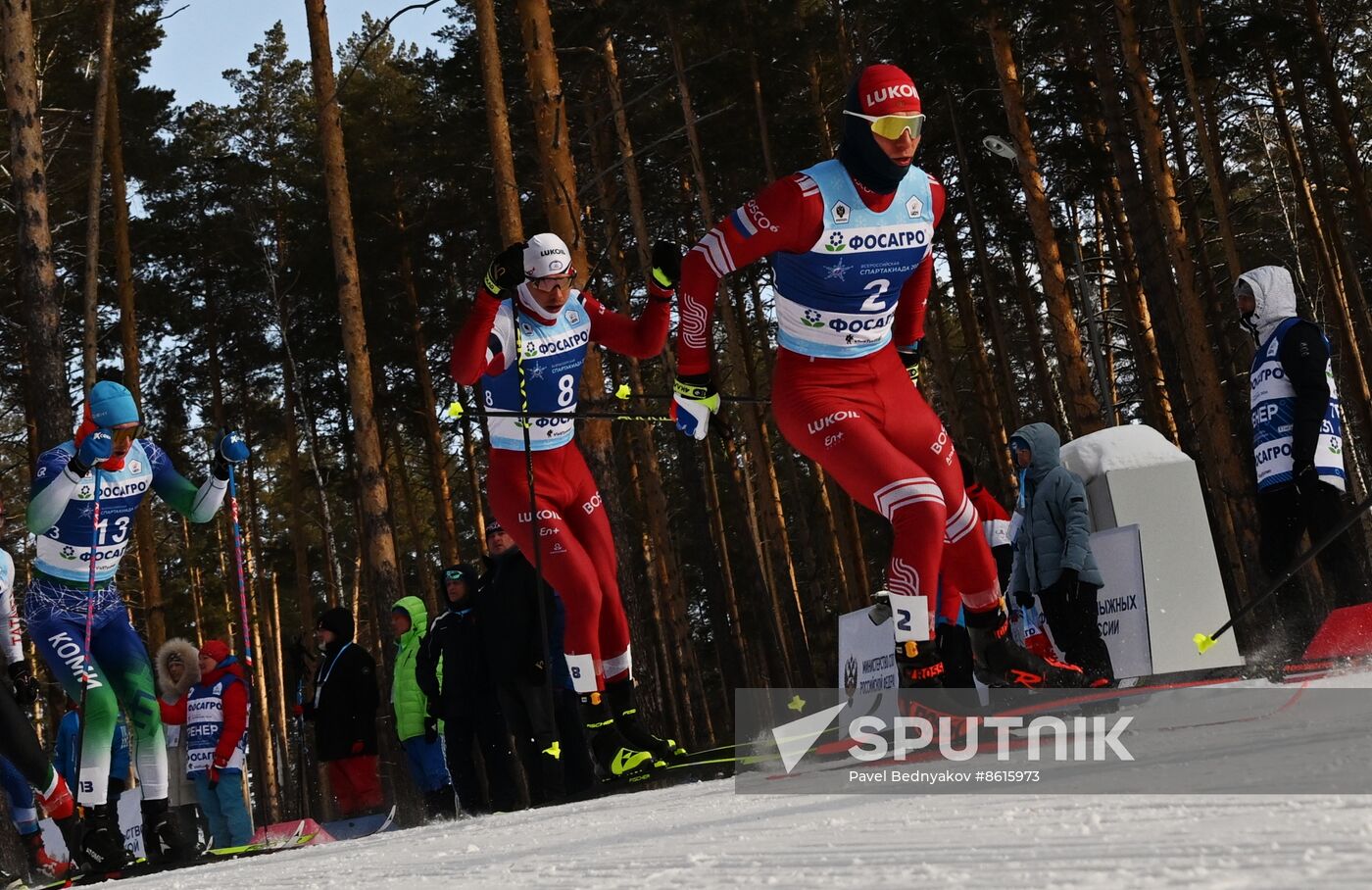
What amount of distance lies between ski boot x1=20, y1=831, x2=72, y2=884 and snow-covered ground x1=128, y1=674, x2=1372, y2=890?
427 cm

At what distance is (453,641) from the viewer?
828 cm

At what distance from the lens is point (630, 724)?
6.61 metres

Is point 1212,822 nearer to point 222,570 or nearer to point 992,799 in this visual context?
point 992,799

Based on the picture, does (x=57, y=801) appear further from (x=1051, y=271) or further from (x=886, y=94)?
(x=1051, y=271)

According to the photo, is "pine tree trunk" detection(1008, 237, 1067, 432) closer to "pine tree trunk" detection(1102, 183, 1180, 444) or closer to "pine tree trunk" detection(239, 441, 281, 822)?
"pine tree trunk" detection(1102, 183, 1180, 444)

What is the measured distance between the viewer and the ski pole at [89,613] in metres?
6.41

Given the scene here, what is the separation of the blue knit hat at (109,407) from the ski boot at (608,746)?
2.67 metres

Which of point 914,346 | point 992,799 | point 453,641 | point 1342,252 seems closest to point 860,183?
point 914,346

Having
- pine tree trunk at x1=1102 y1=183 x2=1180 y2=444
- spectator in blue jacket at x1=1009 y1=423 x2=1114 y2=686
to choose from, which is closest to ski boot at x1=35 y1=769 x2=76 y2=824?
spectator in blue jacket at x1=1009 y1=423 x2=1114 y2=686

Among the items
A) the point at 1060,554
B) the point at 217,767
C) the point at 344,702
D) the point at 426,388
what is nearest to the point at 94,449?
the point at 344,702

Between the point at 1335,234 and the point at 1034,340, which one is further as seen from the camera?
the point at 1034,340

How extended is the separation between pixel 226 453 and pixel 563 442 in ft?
5.73

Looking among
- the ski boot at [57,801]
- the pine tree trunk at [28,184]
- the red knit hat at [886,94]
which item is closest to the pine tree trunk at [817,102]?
the pine tree trunk at [28,184]

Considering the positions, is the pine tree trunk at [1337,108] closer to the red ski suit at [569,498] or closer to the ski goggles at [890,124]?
the red ski suit at [569,498]
